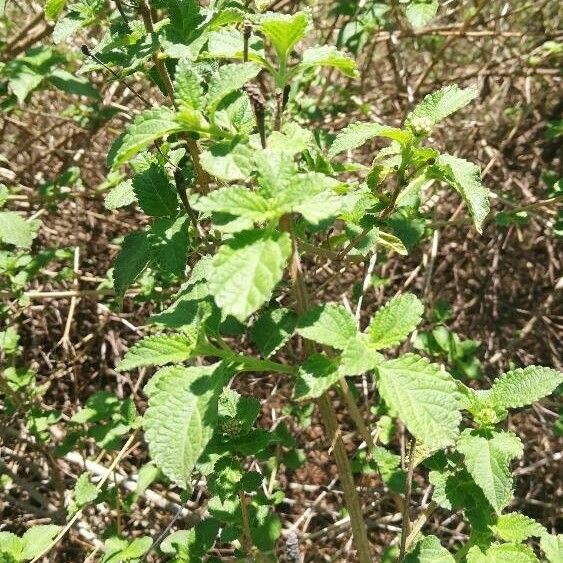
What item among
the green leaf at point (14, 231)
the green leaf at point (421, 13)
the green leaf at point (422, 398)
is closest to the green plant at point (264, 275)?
the green leaf at point (422, 398)

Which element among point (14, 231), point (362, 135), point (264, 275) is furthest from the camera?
point (14, 231)

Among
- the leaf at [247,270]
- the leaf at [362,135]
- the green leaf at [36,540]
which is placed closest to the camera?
the leaf at [247,270]

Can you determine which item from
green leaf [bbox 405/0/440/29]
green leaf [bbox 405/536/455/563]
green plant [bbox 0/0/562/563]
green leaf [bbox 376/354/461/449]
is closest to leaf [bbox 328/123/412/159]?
green plant [bbox 0/0/562/563]

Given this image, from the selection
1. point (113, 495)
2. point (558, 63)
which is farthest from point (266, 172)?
point (558, 63)

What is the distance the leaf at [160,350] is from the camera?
126 centimetres

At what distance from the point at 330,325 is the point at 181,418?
35 centimetres

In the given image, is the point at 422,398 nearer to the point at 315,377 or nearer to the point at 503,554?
the point at 315,377

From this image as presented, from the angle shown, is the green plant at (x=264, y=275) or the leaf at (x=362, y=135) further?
the leaf at (x=362, y=135)

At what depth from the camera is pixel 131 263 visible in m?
1.58

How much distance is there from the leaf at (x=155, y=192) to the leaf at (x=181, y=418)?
50cm

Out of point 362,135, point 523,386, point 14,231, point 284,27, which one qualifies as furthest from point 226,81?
point 14,231

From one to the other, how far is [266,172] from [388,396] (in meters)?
0.49

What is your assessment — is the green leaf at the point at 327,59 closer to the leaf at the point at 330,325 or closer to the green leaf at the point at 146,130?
the green leaf at the point at 146,130

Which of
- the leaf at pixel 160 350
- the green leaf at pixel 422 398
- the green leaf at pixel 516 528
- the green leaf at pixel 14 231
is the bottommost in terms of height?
the green leaf at pixel 516 528
